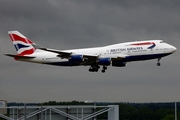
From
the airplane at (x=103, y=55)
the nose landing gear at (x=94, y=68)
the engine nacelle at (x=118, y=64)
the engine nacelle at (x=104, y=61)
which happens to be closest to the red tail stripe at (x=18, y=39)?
the airplane at (x=103, y=55)

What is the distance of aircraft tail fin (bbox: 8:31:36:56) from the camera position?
4678 inches

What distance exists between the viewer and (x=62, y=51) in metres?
104

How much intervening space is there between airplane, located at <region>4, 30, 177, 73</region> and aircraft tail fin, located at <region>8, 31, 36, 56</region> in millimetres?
318

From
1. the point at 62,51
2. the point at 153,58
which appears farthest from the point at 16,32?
the point at 153,58

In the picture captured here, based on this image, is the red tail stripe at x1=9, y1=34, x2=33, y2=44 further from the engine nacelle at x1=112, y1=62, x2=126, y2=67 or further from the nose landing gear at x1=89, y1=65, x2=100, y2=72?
the engine nacelle at x1=112, y1=62, x2=126, y2=67

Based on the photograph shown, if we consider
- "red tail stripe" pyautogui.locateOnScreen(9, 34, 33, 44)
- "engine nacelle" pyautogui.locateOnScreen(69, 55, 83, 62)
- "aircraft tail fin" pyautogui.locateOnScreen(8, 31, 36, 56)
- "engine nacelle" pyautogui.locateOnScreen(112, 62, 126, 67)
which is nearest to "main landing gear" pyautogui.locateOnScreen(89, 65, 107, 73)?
"engine nacelle" pyautogui.locateOnScreen(112, 62, 126, 67)

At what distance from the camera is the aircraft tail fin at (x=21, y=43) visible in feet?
390

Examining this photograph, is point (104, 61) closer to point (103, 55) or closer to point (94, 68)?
point (103, 55)

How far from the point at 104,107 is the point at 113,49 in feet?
105

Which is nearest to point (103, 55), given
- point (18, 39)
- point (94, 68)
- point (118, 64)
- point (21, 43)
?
point (118, 64)

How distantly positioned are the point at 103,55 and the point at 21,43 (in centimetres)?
2570

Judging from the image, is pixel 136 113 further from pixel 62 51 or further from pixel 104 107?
pixel 104 107

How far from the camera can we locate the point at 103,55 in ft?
343

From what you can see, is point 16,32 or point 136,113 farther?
point 136,113
